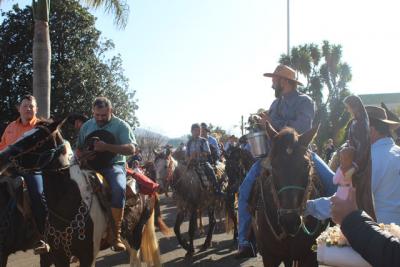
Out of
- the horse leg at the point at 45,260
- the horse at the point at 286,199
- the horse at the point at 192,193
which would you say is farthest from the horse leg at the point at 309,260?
→ the horse at the point at 192,193

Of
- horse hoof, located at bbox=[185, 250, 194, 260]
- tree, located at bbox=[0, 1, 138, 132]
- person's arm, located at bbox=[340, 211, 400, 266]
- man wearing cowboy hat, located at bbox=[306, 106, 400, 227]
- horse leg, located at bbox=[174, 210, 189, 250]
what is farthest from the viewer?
tree, located at bbox=[0, 1, 138, 132]

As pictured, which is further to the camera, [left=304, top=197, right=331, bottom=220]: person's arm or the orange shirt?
the orange shirt

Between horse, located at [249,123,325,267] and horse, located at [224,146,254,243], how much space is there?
20.5 ft

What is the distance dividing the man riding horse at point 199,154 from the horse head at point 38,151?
19.3ft

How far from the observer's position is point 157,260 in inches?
291

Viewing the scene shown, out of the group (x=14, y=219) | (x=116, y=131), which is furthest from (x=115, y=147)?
(x=14, y=219)

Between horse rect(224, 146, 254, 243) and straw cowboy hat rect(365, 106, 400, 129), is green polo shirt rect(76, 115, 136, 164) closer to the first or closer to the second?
straw cowboy hat rect(365, 106, 400, 129)

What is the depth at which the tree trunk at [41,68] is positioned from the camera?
1111 cm

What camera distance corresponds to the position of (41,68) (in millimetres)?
11195

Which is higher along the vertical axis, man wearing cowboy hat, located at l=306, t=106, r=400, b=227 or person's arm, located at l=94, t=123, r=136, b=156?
person's arm, located at l=94, t=123, r=136, b=156

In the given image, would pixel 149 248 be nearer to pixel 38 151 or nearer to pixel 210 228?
pixel 38 151

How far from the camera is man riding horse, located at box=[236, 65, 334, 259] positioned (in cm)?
538

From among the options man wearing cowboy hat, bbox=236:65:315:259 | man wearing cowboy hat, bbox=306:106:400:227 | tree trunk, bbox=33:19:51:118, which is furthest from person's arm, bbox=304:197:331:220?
tree trunk, bbox=33:19:51:118

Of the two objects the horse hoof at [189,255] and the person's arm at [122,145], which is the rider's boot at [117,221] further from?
the horse hoof at [189,255]
